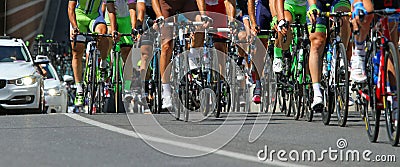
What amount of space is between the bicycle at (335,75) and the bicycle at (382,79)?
1.12 m

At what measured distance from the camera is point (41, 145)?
27.2 ft

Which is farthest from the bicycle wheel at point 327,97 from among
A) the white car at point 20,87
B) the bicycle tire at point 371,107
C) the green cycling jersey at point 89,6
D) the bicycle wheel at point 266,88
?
the white car at point 20,87

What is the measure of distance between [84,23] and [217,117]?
182 inches

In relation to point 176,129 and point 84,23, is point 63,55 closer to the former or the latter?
point 84,23

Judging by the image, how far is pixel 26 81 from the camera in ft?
53.5

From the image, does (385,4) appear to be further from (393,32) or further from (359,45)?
(359,45)

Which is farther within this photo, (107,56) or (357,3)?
(107,56)

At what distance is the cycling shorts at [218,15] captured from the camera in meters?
12.9

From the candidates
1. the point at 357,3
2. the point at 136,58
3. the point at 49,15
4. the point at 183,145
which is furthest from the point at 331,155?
the point at 49,15

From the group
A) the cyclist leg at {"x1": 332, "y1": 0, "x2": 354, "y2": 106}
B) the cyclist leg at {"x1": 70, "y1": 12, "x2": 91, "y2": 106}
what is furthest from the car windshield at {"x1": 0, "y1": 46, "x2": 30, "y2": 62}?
the cyclist leg at {"x1": 332, "y1": 0, "x2": 354, "y2": 106}

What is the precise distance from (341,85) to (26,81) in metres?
6.84

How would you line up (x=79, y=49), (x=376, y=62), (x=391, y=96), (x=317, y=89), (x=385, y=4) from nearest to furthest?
(x=391, y=96) → (x=376, y=62) → (x=385, y=4) → (x=317, y=89) → (x=79, y=49)

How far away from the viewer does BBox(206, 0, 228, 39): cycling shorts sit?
12889 mm

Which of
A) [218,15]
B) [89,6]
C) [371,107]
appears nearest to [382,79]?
[371,107]
